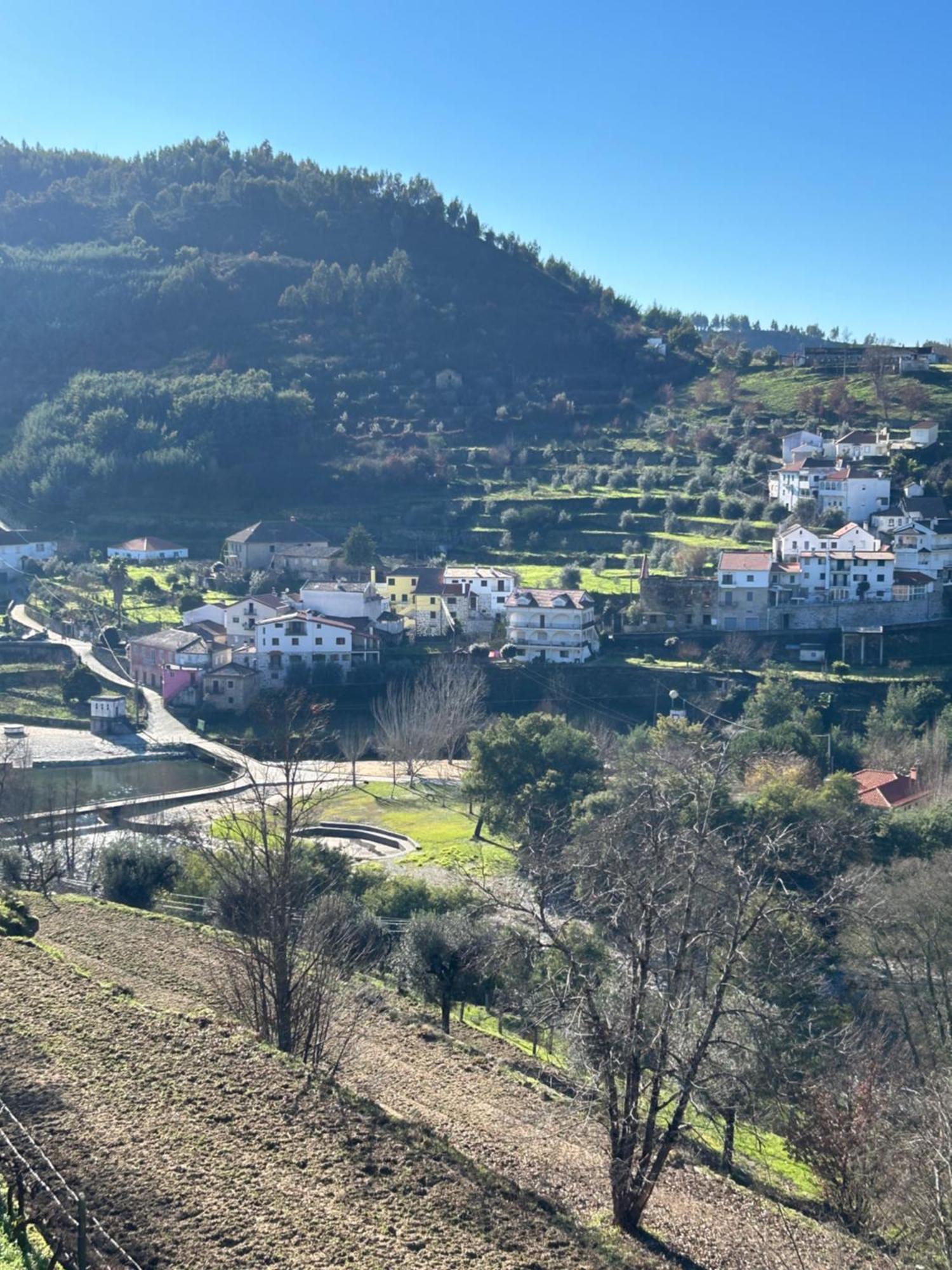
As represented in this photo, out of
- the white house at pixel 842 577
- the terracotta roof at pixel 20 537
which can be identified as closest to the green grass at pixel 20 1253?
the white house at pixel 842 577

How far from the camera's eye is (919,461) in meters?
46.7

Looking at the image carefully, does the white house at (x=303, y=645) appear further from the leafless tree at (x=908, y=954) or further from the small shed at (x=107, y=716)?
the leafless tree at (x=908, y=954)

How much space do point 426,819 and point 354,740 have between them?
562cm

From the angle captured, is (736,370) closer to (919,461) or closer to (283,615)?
(919,461)

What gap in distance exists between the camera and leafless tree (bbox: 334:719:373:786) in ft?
104

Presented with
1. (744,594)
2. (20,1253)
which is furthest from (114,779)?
(20,1253)

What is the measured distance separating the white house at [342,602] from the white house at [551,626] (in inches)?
163

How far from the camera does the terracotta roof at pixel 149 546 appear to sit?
4741 cm

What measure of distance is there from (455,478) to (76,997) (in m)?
42.9

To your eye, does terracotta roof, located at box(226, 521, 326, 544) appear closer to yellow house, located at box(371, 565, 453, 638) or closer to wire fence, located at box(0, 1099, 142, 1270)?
yellow house, located at box(371, 565, 453, 638)

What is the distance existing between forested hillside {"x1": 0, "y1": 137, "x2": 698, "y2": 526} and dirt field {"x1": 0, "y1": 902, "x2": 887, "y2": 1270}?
136 feet

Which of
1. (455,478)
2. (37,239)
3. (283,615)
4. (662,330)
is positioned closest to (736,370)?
(662,330)

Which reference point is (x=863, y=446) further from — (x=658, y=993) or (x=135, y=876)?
(x=658, y=993)

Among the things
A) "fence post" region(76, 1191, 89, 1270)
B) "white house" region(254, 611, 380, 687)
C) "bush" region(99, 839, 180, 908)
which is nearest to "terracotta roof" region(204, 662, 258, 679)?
"white house" region(254, 611, 380, 687)
